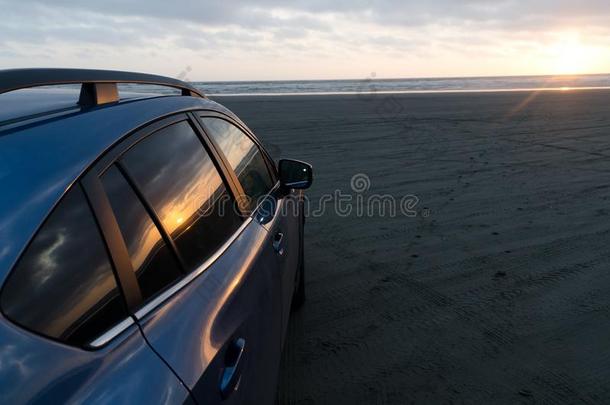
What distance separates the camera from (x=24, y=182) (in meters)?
1.24

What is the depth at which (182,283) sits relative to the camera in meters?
1.67

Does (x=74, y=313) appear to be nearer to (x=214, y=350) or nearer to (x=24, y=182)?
(x=24, y=182)

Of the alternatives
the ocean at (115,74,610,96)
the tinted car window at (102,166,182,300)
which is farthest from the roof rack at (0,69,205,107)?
the ocean at (115,74,610,96)

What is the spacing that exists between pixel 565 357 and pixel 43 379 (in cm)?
326

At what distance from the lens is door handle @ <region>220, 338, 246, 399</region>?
1.54 metres

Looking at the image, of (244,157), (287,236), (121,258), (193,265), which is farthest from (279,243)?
(121,258)

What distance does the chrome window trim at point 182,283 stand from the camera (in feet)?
4.77

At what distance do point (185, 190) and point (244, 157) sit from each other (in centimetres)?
95

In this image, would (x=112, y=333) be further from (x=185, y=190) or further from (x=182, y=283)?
(x=185, y=190)

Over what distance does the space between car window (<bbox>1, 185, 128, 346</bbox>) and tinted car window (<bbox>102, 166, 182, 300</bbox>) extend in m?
0.11

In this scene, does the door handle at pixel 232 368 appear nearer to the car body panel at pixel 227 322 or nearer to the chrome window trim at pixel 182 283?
the car body panel at pixel 227 322

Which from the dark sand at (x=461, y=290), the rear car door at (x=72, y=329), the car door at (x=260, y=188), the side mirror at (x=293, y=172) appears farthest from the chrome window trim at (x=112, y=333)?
the side mirror at (x=293, y=172)

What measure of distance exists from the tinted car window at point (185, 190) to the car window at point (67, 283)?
0.32m

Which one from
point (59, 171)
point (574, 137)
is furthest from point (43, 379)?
point (574, 137)
